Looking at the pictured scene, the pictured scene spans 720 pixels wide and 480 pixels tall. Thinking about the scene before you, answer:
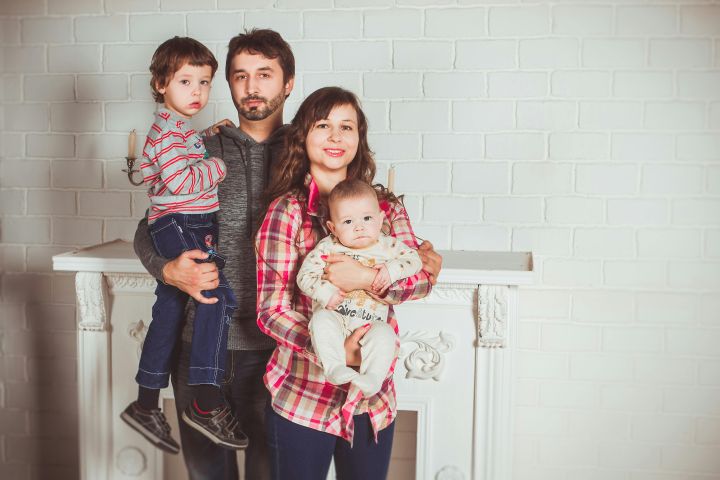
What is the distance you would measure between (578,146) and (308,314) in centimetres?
139

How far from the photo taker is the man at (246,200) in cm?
213

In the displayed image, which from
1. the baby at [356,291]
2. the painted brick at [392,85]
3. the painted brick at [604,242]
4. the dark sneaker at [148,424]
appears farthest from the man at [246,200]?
the painted brick at [604,242]

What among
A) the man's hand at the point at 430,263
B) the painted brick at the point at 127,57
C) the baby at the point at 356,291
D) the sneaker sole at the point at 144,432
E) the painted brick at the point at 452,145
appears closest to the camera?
the baby at the point at 356,291

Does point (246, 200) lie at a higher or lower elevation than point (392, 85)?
lower

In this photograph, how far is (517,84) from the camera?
2863mm

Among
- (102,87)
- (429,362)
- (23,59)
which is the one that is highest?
(23,59)

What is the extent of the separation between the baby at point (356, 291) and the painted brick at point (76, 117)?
154 centimetres

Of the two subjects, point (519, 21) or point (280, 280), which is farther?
point (519, 21)

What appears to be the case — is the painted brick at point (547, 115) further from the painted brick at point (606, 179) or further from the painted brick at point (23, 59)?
the painted brick at point (23, 59)

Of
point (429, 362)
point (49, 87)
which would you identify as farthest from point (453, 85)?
point (49, 87)

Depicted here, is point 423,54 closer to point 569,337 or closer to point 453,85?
point 453,85

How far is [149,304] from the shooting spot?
2.71 meters

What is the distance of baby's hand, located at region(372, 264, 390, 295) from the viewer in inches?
71.8

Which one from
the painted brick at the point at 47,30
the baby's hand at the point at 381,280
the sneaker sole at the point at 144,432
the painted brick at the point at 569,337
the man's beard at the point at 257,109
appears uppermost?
the painted brick at the point at 47,30
